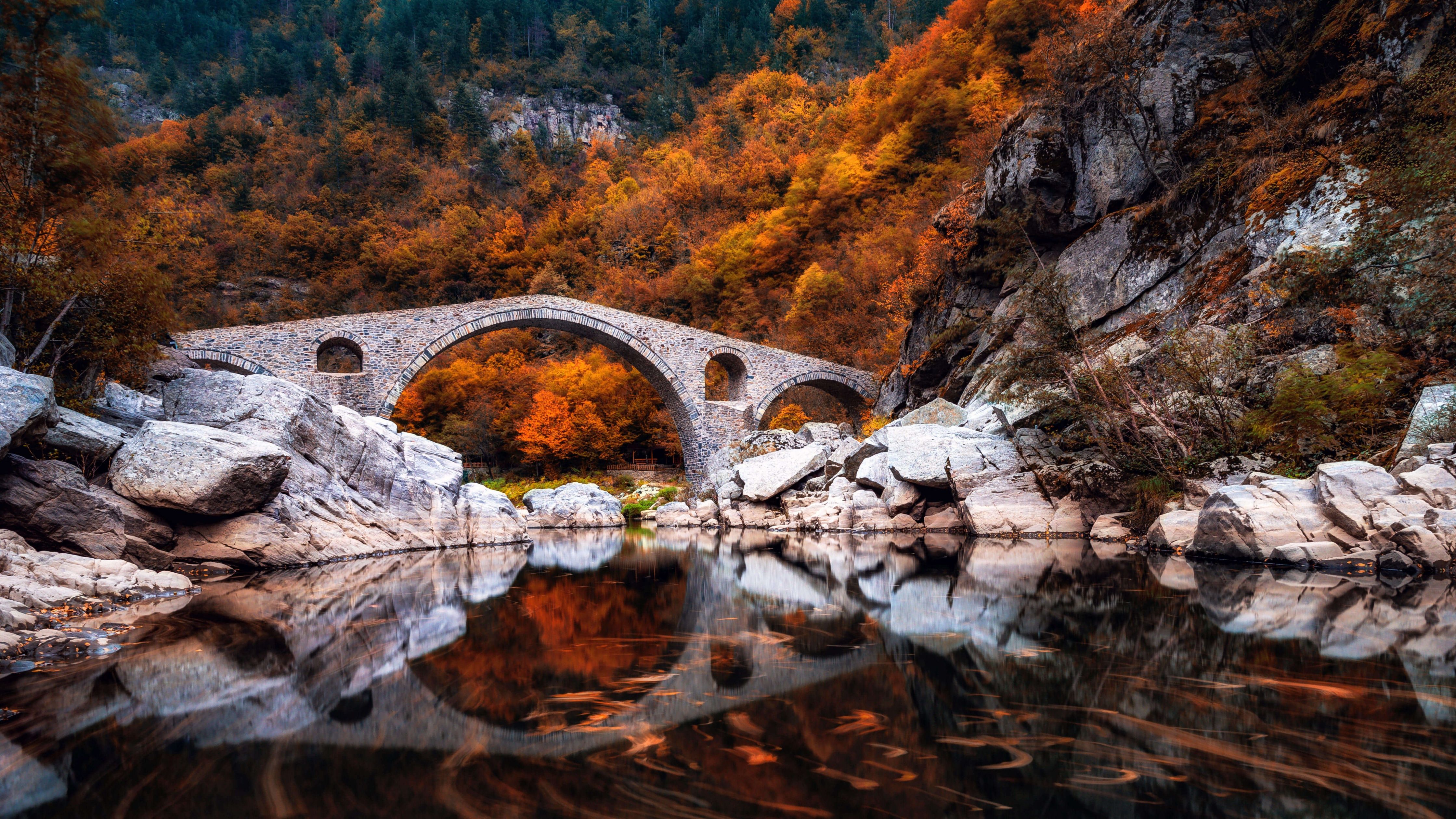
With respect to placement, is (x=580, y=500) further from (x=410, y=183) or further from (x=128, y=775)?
(x=410, y=183)

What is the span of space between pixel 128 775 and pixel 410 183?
168 feet

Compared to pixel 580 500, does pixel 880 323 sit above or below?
above

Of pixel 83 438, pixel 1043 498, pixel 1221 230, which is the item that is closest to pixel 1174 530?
pixel 1043 498

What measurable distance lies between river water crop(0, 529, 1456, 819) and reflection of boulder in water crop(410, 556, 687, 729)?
0.07 feet

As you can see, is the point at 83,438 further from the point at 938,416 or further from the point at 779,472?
the point at 938,416

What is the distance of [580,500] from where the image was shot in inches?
643

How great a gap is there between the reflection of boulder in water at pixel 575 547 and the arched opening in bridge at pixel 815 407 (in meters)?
11.9

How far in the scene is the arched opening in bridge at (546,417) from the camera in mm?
29156

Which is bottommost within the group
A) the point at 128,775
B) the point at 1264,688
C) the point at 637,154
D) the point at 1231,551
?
the point at 128,775

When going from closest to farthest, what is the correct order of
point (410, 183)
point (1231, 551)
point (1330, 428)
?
point (1231, 551), point (1330, 428), point (410, 183)

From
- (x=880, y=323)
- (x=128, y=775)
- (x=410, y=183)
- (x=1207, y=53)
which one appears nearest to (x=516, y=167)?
(x=410, y=183)

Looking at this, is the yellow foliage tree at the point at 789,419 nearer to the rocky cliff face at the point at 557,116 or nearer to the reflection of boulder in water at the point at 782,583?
the reflection of boulder in water at the point at 782,583

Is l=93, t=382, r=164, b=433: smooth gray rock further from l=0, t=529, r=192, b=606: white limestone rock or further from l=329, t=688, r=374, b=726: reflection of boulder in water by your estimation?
l=329, t=688, r=374, b=726: reflection of boulder in water

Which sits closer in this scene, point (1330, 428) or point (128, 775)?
point (128, 775)
